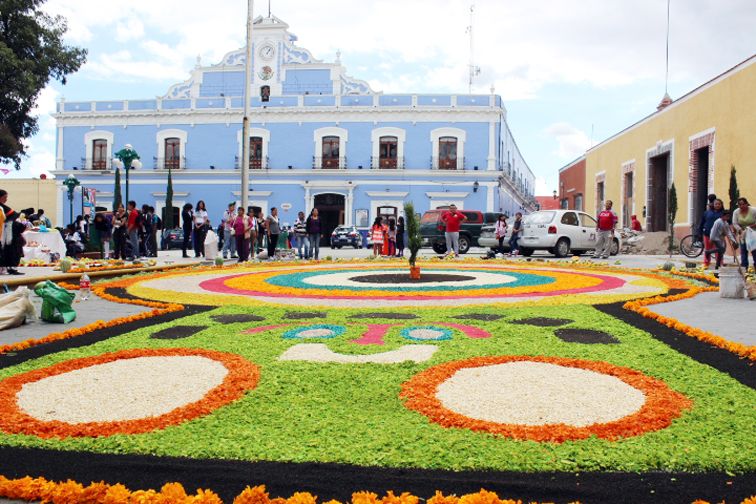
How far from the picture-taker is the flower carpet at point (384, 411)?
87.0 inches

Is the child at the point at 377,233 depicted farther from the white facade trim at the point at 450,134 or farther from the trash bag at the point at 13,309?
the white facade trim at the point at 450,134

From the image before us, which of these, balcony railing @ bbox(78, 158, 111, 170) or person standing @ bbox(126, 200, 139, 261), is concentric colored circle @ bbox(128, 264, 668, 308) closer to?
person standing @ bbox(126, 200, 139, 261)

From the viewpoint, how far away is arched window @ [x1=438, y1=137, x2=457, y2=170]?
35.9 meters

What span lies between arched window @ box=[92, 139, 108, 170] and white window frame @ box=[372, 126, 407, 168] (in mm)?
16679

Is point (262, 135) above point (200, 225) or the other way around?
above

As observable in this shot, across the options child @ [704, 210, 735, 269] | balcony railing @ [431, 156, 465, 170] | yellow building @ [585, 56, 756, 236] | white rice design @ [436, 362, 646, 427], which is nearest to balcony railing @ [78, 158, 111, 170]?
balcony railing @ [431, 156, 465, 170]

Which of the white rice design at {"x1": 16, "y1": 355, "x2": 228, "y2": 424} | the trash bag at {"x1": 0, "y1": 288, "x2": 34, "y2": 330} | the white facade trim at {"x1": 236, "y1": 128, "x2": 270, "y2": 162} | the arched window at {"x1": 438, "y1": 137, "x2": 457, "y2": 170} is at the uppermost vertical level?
the white facade trim at {"x1": 236, "y1": 128, "x2": 270, "y2": 162}

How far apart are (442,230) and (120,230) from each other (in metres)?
10.7

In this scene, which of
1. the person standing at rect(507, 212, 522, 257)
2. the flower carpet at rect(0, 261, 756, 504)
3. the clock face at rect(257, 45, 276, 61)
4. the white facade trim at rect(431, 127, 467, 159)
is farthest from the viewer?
the clock face at rect(257, 45, 276, 61)

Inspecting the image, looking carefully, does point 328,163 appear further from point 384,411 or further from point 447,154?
point 384,411

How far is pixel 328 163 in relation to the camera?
36469 mm

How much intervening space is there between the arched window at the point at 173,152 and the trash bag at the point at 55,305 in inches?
1307

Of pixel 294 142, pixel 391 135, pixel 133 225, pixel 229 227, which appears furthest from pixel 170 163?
pixel 133 225

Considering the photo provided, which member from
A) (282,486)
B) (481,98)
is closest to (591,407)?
(282,486)
